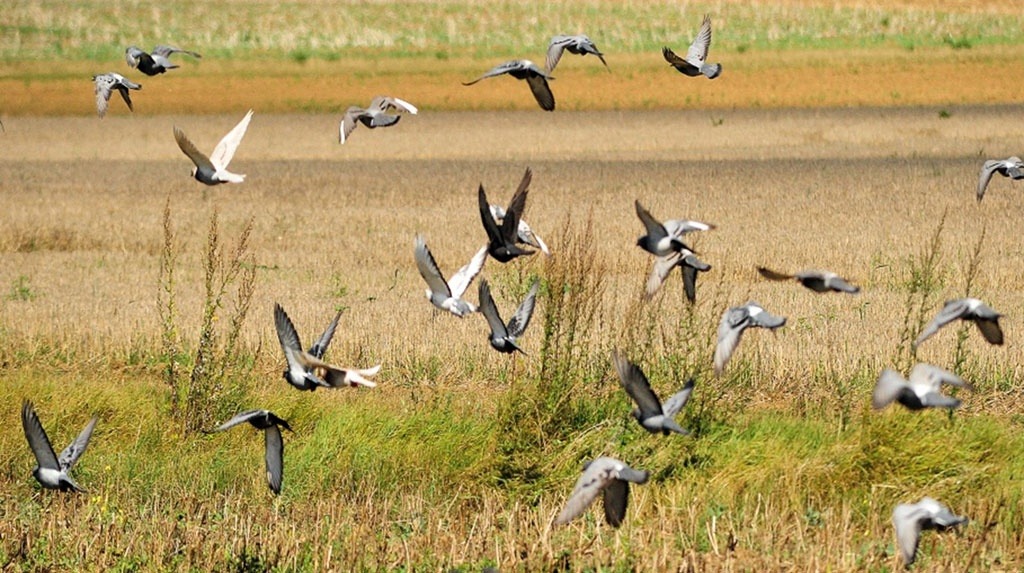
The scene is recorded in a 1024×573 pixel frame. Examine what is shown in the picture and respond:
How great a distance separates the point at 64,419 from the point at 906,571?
229 inches

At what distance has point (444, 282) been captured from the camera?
7.68 metres

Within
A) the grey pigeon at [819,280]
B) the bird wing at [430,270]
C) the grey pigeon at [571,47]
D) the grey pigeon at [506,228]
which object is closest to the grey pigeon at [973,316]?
the grey pigeon at [819,280]

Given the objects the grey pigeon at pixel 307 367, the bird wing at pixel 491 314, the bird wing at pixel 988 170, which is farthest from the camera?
the bird wing at pixel 988 170

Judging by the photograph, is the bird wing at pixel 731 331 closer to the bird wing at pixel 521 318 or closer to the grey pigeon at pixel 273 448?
the bird wing at pixel 521 318

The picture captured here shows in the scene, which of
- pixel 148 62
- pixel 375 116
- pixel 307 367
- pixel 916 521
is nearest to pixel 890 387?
pixel 916 521

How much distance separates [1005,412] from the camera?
10680 mm

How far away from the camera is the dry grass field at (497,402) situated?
7.94 metres

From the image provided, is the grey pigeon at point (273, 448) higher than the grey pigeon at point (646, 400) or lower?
lower

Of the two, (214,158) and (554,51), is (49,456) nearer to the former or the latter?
(214,158)

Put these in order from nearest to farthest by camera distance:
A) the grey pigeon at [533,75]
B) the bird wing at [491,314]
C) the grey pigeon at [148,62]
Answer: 1. the bird wing at [491,314]
2. the grey pigeon at [533,75]
3. the grey pigeon at [148,62]

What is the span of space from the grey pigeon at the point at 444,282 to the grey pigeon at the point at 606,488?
3.97ft

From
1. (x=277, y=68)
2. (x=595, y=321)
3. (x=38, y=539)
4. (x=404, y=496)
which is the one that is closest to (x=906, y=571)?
(x=404, y=496)

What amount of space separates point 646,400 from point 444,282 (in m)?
1.26

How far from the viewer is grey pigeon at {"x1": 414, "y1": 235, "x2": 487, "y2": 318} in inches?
299
